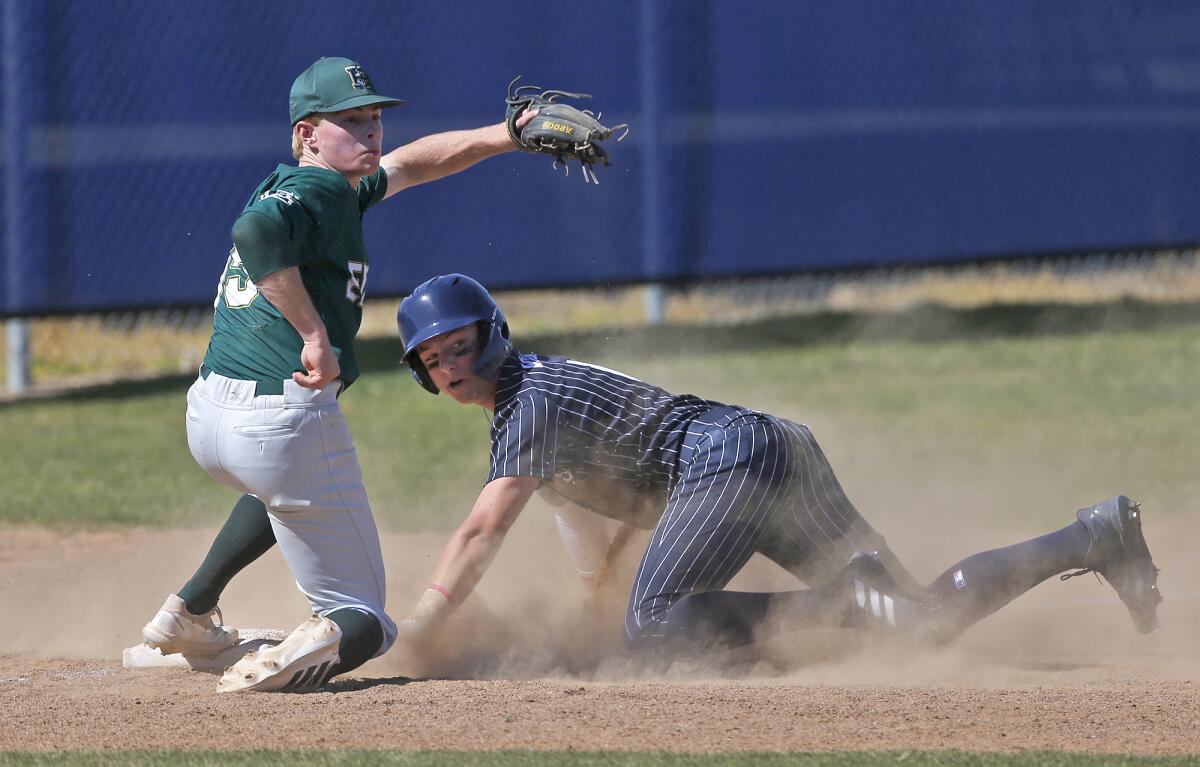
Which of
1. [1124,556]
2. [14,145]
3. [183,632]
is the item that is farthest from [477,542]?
[14,145]

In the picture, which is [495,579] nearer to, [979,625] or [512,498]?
[512,498]

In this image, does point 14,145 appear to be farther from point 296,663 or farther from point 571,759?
point 571,759

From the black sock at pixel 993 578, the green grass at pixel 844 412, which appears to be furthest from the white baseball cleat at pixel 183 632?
the green grass at pixel 844 412

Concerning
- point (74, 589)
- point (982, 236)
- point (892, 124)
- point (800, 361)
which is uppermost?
point (892, 124)

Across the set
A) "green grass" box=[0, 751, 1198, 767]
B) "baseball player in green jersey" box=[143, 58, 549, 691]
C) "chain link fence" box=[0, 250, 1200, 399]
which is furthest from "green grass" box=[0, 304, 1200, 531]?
"green grass" box=[0, 751, 1198, 767]

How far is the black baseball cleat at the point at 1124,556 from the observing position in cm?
457

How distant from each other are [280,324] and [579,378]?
0.96 meters

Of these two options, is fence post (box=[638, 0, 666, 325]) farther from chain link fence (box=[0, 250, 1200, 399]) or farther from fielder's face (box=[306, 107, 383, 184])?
fielder's face (box=[306, 107, 383, 184])

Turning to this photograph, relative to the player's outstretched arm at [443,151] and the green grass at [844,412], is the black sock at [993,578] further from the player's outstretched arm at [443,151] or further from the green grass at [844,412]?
the green grass at [844,412]

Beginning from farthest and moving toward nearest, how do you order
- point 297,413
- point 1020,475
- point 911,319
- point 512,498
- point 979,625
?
A: point 911,319 < point 1020,475 < point 979,625 < point 512,498 < point 297,413

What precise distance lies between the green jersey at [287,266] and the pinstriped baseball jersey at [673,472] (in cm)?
60

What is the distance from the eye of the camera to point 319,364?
12.9 feet

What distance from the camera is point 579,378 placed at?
Result: 15.1ft

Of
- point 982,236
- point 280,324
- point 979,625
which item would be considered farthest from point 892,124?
point 280,324
